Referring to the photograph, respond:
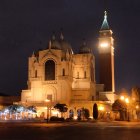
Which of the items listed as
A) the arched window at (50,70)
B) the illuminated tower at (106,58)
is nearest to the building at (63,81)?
the arched window at (50,70)

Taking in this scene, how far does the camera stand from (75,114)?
305ft

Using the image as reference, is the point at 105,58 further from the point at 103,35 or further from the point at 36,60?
the point at 36,60

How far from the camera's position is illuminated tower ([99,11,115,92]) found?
363 feet

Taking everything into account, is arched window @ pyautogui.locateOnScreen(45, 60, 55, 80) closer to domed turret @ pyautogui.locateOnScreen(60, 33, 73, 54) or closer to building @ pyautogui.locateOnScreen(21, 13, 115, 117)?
building @ pyautogui.locateOnScreen(21, 13, 115, 117)

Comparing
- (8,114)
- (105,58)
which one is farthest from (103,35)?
(8,114)

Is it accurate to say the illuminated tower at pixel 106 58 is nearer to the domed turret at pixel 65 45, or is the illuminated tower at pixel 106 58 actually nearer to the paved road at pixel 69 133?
the domed turret at pixel 65 45

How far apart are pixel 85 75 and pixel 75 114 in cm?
1405

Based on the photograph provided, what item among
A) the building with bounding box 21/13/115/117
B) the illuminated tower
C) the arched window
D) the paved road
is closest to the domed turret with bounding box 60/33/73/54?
the building with bounding box 21/13/115/117

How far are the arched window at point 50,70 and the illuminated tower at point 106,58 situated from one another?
1830cm

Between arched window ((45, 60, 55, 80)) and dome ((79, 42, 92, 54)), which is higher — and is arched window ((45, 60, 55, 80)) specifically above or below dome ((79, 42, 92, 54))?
below

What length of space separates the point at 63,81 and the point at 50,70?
5251 mm

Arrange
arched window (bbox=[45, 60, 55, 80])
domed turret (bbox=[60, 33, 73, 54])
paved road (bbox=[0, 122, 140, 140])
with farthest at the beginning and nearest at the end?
domed turret (bbox=[60, 33, 73, 54])
arched window (bbox=[45, 60, 55, 80])
paved road (bbox=[0, 122, 140, 140])

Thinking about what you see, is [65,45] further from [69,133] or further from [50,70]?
[69,133]

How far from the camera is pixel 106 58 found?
11244 centimetres
